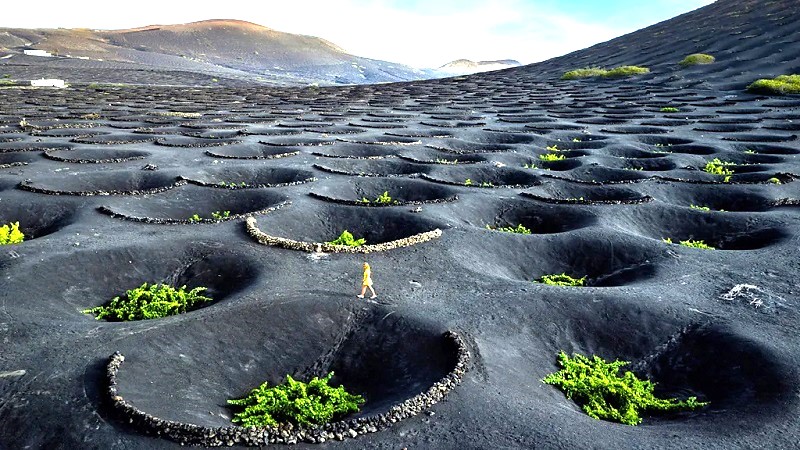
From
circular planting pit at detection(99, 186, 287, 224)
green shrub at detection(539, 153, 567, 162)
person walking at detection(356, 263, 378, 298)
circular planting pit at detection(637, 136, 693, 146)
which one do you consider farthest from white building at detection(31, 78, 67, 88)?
person walking at detection(356, 263, 378, 298)

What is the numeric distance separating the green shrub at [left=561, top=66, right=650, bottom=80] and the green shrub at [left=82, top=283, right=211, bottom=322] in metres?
46.7

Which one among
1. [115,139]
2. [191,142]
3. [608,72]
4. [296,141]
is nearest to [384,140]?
[296,141]

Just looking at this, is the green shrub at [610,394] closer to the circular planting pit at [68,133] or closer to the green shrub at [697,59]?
the circular planting pit at [68,133]

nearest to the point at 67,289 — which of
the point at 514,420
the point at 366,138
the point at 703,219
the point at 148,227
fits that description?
the point at 148,227

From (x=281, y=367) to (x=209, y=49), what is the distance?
176218 millimetres

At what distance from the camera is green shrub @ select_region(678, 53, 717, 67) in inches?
1794

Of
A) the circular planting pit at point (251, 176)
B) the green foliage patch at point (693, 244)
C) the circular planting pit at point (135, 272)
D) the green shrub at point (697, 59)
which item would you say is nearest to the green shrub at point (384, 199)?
the circular planting pit at point (251, 176)

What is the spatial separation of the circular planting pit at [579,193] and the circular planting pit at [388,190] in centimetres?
208

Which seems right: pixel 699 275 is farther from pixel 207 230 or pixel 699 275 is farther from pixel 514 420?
pixel 207 230

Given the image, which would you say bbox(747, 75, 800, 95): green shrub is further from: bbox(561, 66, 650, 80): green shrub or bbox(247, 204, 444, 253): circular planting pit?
bbox(247, 204, 444, 253): circular planting pit

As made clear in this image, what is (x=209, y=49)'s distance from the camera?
168000mm

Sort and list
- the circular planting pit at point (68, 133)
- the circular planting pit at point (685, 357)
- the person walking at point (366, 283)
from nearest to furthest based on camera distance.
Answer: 1. the circular planting pit at point (685, 357)
2. the person walking at point (366, 283)
3. the circular planting pit at point (68, 133)

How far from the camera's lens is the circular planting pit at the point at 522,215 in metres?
12.4

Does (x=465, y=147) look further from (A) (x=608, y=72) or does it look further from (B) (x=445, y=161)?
(A) (x=608, y=72)
